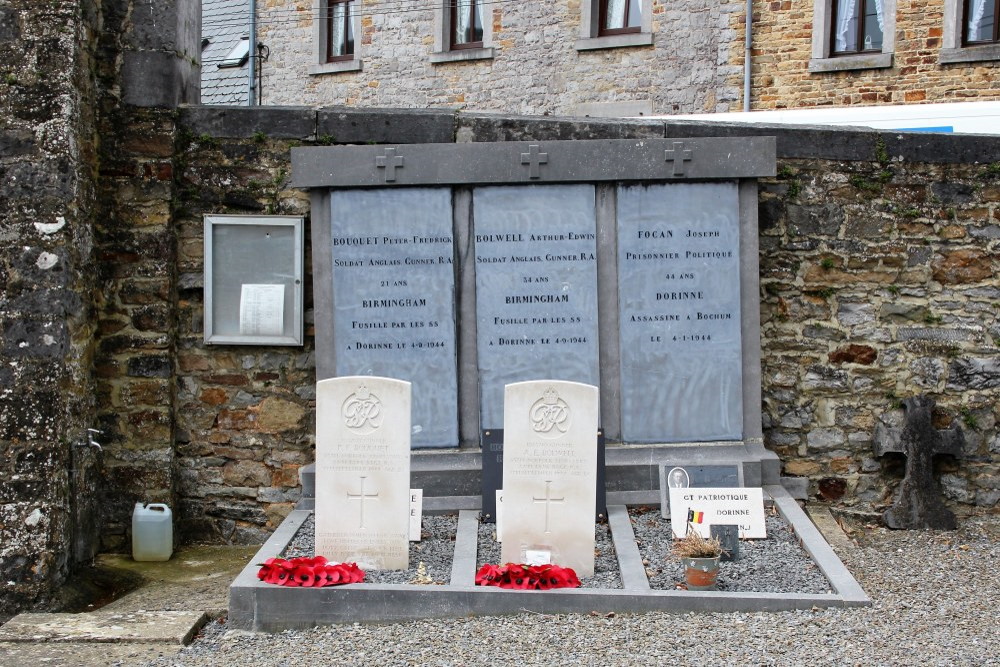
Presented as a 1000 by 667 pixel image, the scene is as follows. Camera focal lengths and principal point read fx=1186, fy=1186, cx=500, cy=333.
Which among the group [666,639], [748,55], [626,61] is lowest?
[666,639]

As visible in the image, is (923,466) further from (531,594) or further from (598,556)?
(531,594)

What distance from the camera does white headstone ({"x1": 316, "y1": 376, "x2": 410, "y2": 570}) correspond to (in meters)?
5.51

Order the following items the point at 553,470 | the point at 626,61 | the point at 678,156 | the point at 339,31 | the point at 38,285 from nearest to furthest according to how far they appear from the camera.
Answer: the point at 553,470, the point at 38,285, the point at 678,156, the point at 626,61, the point at 339,31

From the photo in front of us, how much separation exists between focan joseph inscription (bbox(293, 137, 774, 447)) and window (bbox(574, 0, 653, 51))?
8.43 metres

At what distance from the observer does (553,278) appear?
6.62 metres

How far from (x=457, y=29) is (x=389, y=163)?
9630 millimetres

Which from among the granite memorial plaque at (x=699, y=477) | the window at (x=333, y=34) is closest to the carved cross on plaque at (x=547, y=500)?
the granite memorial plaque at (x=699, y=477)

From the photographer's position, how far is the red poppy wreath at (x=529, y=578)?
5098 millimetres

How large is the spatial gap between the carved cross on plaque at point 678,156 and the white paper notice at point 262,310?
2.37 metres

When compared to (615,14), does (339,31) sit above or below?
above

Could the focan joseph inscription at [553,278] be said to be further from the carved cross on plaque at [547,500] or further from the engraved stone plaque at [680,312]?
the carved cross on plaque at [547,500]

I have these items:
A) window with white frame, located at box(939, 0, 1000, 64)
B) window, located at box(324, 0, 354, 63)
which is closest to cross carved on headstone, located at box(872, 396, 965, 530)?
window with white frame, located at box(939, 0, 1000, 64)

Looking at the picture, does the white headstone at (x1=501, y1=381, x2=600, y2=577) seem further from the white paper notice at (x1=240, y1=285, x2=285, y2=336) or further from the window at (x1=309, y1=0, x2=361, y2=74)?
the window at (x1=309, y1=0, x2=361, y2=74)

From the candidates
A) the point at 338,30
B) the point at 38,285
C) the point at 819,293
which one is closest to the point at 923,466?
the point at 819,293
